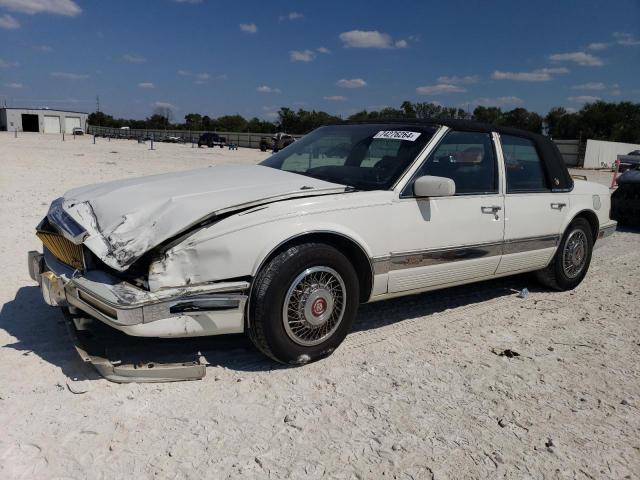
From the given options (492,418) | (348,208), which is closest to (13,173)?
(348,208)

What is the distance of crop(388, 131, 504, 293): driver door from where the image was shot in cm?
376

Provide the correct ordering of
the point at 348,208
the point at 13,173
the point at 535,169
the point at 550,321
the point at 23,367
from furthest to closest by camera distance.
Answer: the point at 13,173 → the point at 535,169 → the point at 550,321 → the point at 348,208 → the point at 23,367

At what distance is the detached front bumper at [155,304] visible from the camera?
2.82 metres

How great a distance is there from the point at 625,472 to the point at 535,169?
10.2 feet

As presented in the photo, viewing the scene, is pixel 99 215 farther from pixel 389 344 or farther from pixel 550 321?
pixel 550 321

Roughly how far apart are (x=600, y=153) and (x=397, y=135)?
4152 centimetres

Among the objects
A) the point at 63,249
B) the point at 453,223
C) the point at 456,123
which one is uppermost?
the point at 456,123

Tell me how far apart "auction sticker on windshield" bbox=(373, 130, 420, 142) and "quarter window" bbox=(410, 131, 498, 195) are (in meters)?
0.21

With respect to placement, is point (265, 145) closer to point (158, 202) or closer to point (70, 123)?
point (158, 202)

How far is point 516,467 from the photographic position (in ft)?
8.07

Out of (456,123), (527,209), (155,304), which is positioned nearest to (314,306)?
(155,304)

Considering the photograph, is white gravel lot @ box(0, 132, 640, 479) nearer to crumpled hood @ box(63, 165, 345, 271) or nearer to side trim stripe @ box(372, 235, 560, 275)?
side trim stripe @ box(372, 235, 560, 275)

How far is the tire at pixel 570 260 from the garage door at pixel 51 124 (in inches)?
4060

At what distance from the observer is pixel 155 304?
9.29 ft
